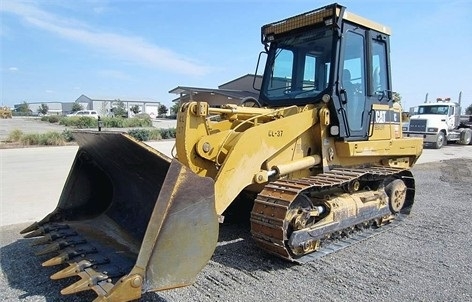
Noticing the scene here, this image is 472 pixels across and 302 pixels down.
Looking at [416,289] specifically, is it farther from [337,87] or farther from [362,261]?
[337,87]

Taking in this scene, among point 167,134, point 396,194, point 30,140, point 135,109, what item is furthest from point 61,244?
point 135,109

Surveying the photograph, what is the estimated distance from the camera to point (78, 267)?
3.08 m

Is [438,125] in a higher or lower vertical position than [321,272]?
higher

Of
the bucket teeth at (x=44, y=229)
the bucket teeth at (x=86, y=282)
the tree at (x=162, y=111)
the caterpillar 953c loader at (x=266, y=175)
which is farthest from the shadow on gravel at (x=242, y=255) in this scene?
the tree at (x=162, y=111)

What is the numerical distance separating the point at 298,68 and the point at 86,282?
406 cm

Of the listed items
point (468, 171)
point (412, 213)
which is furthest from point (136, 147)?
point (468, 171)

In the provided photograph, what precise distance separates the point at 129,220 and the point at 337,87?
3.09 m

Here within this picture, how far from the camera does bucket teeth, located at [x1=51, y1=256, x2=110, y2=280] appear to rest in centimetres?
300

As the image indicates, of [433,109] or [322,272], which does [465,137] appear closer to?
[433,109]

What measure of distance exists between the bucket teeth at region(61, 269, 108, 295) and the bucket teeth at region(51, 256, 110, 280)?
0.26 ft

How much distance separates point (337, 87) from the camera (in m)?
4.84

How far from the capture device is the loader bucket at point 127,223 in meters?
2.77

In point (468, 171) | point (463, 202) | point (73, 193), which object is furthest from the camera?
point (468, 171)

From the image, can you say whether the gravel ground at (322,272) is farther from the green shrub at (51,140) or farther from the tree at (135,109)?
the tree at (135,109)
